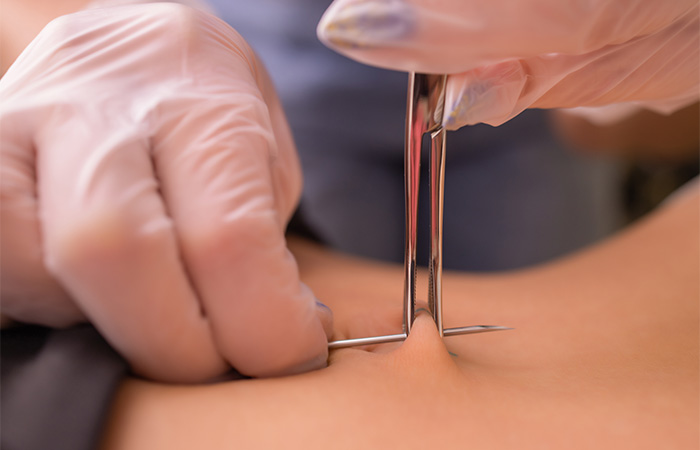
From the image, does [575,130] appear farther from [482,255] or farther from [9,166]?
[9,166]

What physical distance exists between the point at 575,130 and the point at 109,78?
158 centimetres

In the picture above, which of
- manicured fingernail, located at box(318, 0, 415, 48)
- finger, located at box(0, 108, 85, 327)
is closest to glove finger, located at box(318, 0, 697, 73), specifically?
manicured fingernail, located at box(318, 0, 415, 48)

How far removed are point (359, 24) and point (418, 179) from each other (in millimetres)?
223

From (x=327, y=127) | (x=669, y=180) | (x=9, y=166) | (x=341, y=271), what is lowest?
(x=669, y=180)

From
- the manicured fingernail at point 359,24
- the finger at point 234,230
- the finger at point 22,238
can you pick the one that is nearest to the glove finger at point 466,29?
the manicured fingernail at point 359,24

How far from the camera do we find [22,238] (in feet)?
1.49

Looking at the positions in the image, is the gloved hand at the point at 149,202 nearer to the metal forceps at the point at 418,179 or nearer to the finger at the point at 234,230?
the finger at the point at 234,230

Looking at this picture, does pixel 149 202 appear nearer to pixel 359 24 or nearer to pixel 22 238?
pixel 22 238

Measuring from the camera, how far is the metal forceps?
627 millimetres

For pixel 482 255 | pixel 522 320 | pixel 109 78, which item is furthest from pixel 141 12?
pixel 482 255

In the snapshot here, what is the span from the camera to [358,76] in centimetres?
144

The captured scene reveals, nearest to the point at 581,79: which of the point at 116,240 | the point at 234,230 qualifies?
the point at 234,230

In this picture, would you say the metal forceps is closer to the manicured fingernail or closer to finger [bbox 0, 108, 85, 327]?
the manicured fingernail

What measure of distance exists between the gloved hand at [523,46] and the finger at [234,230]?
0.15 metres
